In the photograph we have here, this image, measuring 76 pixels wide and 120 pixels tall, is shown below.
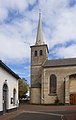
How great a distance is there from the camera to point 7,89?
2472 centimetres

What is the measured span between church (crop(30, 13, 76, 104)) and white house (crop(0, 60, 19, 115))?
23216mm

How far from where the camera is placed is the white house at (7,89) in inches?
882

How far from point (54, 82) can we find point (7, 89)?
29.9 m

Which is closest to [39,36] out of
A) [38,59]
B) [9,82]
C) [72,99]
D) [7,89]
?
[38,59]

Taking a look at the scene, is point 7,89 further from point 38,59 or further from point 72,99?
point 38,59

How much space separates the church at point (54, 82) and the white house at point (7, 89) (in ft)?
76.2

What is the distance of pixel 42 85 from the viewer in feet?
177

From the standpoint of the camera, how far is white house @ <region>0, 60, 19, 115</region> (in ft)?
73.5

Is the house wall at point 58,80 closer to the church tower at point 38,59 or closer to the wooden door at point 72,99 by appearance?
the wooden door at point 72,99

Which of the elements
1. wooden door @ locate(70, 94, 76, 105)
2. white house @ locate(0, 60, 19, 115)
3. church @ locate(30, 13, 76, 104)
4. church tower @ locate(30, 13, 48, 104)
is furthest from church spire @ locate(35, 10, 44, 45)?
white house @ locate(0, 60, 19, 115)

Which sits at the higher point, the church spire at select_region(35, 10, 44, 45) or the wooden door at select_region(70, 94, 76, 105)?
the church spire at select_region(35, 10, 44, 45)

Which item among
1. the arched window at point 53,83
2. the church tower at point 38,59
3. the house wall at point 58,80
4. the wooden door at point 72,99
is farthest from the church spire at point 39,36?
the wooden door at point 72,99

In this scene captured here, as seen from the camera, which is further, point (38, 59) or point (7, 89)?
point (38, 59)

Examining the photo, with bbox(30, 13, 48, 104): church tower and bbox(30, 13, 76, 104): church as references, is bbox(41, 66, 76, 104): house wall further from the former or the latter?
bbox(30, 13, 48, 104): church tower
